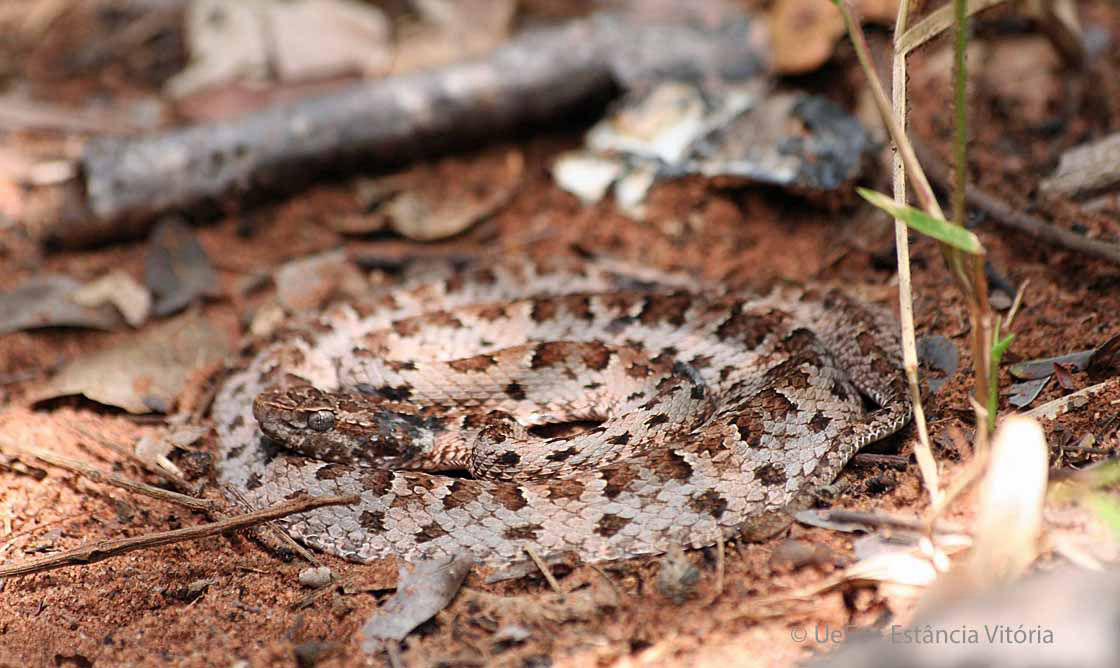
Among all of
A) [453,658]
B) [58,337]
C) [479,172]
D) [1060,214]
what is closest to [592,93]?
[479,172]

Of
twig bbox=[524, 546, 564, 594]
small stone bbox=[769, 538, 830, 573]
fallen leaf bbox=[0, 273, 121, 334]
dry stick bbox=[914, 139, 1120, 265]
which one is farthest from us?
fallen leaf bbox=[0, 273, 121, 334]

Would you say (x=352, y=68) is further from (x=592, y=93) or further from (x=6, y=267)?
(x=6, y=267)

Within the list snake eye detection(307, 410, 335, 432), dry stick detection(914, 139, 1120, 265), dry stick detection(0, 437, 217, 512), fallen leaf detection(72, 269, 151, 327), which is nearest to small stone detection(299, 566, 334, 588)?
dry stick detection(0, 437, 217, 512)

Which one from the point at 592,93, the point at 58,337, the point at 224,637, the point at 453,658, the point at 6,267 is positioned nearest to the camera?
the point at 453,658

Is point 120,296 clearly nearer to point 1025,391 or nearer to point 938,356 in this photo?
point 938,356

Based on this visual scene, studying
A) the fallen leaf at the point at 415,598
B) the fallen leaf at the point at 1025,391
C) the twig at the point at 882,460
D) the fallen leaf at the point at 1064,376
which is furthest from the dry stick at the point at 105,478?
the fallen leaf at the point at 1064,376

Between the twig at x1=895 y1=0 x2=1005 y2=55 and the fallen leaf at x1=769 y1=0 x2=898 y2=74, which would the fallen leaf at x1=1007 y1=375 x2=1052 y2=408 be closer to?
the twig at x1=895 y1=0 x2=1005 y2=55
